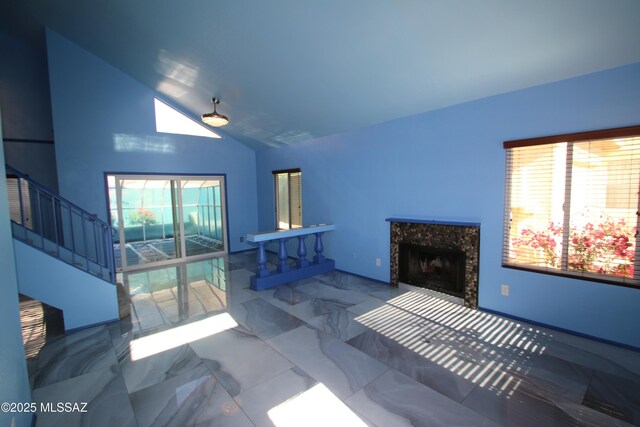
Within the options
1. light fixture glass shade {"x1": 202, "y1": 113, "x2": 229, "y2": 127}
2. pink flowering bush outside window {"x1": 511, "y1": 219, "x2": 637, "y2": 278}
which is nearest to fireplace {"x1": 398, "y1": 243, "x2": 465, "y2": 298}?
pink flowering bush outside window {"x1": 511, "y1": 219, "x2": 637, "y2": 278}

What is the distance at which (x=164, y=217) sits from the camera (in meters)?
8.28

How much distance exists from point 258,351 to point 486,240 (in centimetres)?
277

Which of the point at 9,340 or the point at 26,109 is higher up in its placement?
the point at 26,109

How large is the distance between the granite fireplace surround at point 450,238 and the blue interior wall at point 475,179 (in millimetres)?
86

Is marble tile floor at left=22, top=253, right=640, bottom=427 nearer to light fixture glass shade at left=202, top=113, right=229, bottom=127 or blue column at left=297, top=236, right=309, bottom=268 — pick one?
blue column at left=297, top=236, right=309, bottom=268

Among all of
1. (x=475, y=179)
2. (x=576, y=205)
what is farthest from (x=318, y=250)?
(x=576, y=205)

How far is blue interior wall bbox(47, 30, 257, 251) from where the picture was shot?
4.82 metres

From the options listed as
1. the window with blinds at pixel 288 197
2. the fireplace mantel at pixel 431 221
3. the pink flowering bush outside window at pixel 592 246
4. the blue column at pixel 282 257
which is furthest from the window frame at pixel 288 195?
the pink flowering bush outside window at pixel 592 246

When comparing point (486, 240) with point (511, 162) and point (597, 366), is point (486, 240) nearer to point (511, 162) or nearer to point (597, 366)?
point (511, 162)

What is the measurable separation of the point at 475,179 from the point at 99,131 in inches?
244

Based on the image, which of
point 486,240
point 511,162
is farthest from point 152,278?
point 511,162

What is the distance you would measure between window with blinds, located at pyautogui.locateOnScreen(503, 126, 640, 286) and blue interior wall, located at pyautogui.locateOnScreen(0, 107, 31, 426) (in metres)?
4.09

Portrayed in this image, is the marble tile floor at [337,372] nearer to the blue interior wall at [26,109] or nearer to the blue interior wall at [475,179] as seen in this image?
the blue interior wall at [475,179]

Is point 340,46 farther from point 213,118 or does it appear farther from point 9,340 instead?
point 9,340
